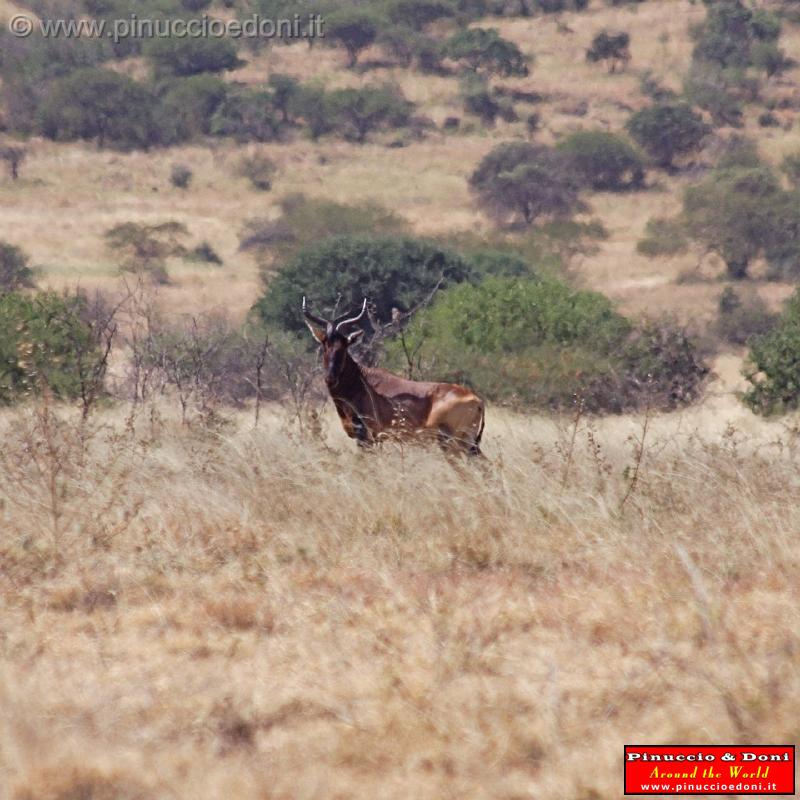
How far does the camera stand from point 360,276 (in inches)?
1094

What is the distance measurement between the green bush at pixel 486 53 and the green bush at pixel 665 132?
37.8ft

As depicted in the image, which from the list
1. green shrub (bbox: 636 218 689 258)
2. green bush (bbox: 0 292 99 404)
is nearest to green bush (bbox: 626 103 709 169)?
green shrub (bbox: 636 218 689 258)

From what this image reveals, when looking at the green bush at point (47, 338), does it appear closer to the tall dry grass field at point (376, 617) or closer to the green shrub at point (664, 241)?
the tall dry grass field at point (376, 617)

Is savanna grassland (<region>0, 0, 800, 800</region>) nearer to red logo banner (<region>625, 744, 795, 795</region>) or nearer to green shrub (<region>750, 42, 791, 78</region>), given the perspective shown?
red logo banner (<region>625, 744, 795, 795</region>)

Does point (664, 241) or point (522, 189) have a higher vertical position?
point (522, 189)

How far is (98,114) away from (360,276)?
29134 millimetres

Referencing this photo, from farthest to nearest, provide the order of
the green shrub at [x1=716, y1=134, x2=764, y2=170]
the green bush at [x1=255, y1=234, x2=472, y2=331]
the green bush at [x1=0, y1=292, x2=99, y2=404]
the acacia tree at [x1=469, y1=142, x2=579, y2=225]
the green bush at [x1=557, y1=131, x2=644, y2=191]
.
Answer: the green shrub at [x1=716, y1=134, x2=764, y2=170] → the green bush at [x1=557, y1=131, x2=644, y2=191] → the acacia tree at [x1=469, y1=142, x2=579, y2=225] → the green bush at [x1=255, y1=234, x2=472, y2=331] → the green bush at [x1=0, y1=292, x2=99, y2=404]

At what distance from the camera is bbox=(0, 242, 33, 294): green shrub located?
31434 mm

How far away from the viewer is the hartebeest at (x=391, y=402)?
7949mm

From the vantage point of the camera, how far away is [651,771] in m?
3.30

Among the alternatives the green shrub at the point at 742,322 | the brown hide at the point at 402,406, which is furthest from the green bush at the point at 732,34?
the brown hide at the point at 402,406

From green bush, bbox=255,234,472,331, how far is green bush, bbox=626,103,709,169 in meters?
25.5

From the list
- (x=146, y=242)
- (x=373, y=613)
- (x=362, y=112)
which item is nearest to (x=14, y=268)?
(x=146, y=242)

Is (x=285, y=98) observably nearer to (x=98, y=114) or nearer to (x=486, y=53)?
(x=98, y=114)
